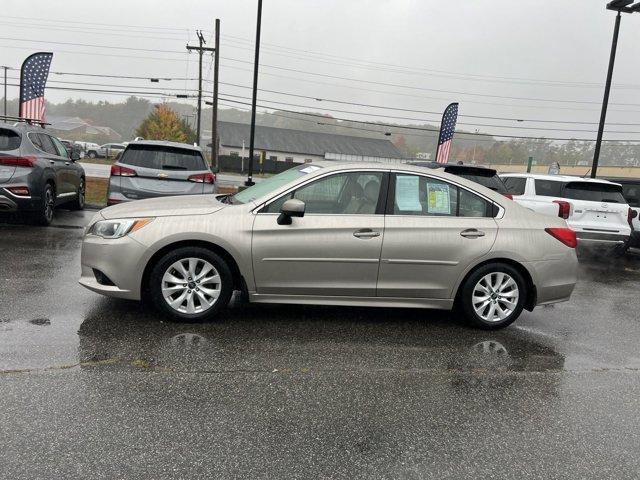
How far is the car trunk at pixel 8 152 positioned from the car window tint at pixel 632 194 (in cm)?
1198

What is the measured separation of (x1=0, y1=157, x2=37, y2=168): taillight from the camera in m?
8.14

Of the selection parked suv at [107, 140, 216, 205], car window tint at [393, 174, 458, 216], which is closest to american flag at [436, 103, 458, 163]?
parked suv at [107, 140, 216, 205]

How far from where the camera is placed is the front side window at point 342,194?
4.82 meters

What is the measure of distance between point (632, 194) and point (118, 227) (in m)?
10.9

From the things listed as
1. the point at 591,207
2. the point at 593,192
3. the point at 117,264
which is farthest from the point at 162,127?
the point at 117,264

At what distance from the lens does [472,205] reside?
5.13 meters

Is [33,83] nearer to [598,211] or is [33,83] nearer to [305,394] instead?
[598,211]

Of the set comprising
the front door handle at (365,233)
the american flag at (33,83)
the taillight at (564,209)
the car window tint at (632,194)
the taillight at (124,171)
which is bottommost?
the front door handle at (365,233)

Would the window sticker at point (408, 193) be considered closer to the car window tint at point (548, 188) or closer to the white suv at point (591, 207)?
the white suv at point (591, 207)

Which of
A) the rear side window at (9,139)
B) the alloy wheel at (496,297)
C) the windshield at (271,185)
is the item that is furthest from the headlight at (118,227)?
the rear side window at (9,139)

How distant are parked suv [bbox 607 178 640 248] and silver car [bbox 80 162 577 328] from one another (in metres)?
6.69

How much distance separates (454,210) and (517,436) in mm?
2445

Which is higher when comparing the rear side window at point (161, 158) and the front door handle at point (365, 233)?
the rear side window at point (161, 158)

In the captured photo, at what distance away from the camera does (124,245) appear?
4547mm
